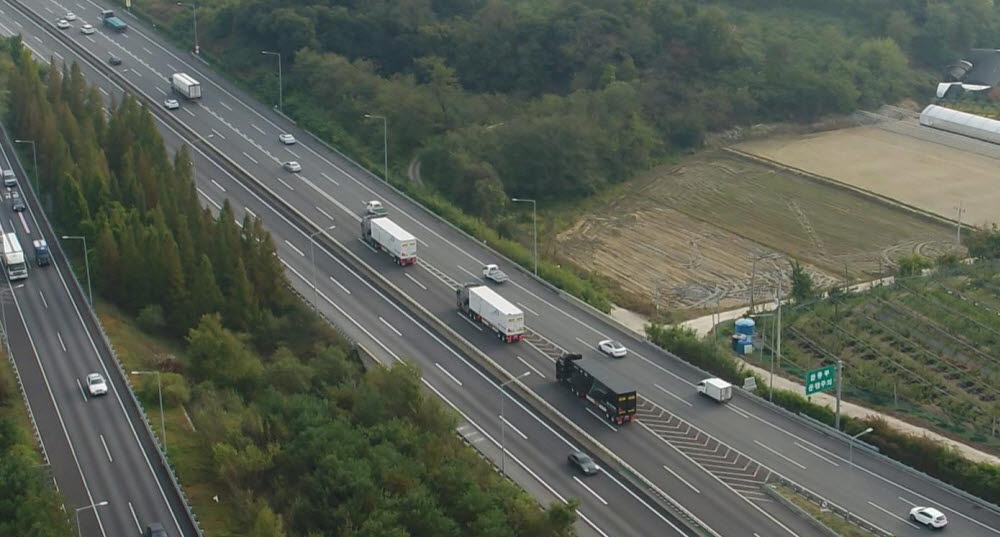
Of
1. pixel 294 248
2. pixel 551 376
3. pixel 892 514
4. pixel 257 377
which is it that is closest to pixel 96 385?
pixel 257 377

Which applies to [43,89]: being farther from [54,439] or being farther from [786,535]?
[786,535]

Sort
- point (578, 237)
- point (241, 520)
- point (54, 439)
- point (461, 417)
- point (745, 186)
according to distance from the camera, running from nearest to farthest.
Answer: point (241, 520)
point (54, 439)
point (461, 417)
point (578, 237)
point (745, 186)

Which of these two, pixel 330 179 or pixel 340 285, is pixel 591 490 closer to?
pixel 340 285

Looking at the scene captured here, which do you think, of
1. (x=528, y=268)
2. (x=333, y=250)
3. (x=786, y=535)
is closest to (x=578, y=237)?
(x=528, y=268)

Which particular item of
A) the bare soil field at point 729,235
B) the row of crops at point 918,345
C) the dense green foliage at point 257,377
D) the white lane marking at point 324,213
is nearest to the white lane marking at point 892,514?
the row of crops at point 918,345

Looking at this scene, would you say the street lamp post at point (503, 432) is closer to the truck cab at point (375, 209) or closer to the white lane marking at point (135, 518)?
the white lane marking at point (135, 518)
